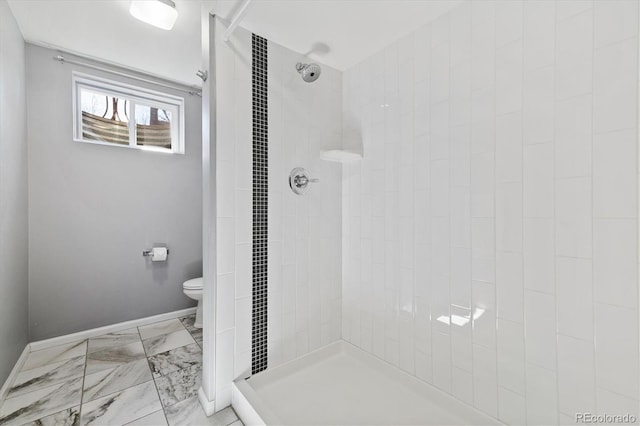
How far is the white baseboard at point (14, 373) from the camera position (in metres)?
1.64

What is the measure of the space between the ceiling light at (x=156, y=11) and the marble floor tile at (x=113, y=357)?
2453 millimetres

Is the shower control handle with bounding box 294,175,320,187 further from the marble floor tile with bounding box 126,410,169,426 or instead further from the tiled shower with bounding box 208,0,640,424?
the marble floor tile with bounding box 126,410,169,426

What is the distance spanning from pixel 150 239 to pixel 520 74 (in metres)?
3.24

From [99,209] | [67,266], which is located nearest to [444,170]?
[99,209]

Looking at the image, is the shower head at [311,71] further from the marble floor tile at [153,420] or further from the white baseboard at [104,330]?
the white baseboard at [104,330]

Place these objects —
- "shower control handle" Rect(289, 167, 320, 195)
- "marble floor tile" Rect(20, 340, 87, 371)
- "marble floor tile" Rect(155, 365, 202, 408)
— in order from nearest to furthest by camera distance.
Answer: "marble floor tile" Rect(155, 365, 202, 408) < "shower control handle" Rect(289, 167, 320, 195) < "marble floor tile" Rect(20, 340, 87, 371)

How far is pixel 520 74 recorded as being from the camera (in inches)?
49.5

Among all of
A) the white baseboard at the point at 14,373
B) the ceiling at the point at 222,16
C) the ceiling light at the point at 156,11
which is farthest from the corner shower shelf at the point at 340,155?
the white baseboard at the point at 14,373

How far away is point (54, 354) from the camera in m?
2.18

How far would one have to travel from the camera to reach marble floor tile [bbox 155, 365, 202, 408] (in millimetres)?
1638

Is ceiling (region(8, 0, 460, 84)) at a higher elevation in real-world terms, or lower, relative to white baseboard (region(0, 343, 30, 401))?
higher

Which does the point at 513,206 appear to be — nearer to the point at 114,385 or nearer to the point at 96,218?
the point at 114,385

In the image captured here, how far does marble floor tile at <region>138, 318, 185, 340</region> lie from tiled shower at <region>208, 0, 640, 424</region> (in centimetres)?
137

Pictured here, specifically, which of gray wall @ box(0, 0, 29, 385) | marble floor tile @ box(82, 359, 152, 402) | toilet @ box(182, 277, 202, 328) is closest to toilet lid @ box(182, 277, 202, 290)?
toilet @ box(182, 277, 202, 328)
